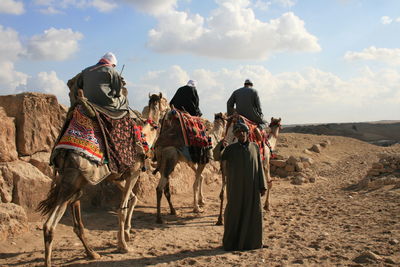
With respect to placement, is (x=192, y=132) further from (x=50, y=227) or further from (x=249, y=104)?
(x=50, y=227)

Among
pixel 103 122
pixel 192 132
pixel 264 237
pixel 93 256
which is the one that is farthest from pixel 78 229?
pixel 192 132

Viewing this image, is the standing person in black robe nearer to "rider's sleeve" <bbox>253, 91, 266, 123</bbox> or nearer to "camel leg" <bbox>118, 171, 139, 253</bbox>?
"camel leg" <bbox>118, 171, 139, 253</bbox>

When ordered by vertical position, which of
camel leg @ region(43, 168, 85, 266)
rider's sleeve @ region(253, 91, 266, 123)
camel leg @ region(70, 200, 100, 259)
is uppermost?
rider's sleeve @ region(253, 91, 266, 123)

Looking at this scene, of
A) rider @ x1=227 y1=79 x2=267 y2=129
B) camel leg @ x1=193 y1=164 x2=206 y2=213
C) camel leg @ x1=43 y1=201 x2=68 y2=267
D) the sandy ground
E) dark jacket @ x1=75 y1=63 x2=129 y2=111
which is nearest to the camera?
camel leg @ x1=43 y1=201 x2=68 y2=267

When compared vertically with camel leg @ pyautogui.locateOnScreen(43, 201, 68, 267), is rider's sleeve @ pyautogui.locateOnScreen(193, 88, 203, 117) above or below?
above

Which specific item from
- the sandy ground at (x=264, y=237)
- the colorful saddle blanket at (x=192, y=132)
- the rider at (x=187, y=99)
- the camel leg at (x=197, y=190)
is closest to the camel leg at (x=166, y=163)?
the colorful saddle blanket at (x=192, y=132)

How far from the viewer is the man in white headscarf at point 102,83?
5.65m

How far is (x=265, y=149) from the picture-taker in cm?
905

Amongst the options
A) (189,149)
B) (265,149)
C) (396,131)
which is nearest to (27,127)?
(189,149)

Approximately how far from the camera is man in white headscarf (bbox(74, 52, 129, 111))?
5.65m

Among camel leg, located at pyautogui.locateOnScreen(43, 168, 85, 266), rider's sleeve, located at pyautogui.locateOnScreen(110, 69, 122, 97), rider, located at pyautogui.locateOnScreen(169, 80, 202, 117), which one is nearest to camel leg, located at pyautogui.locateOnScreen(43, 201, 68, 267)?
camel leg, located at pyautogui.locateOnScreen(43, 168, 85, 266)

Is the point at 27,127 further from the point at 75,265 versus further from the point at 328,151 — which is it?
the point at 328,151

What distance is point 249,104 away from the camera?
8766 mm

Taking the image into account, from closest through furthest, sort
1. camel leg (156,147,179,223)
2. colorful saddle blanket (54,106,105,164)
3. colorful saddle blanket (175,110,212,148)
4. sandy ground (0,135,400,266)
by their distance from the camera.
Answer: colorful saddle blanket (54,106,105,164), sandy ground (0,135,400,266), camel leg (156,147,179,223), colorful saddle blanket (175,110,212,148)
